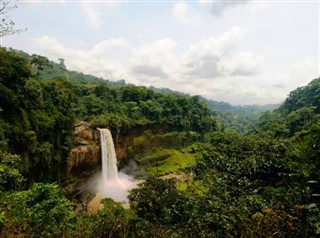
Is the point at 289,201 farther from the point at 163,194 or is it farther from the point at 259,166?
the point at 163,194

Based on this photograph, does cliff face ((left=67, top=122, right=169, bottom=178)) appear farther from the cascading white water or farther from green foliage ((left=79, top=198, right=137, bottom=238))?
green foliage ((left=79, top=198, right=137, bottom=238))

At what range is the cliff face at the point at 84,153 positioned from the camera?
24541 millimetres

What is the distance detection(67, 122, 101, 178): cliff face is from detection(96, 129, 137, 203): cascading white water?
648 mm

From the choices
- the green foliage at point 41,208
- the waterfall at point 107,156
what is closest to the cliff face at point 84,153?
the waterfall at point 107,156

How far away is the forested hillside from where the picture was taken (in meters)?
4.25

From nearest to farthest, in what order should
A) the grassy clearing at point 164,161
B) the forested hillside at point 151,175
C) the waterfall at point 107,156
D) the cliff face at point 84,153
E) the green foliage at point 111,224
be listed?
the forested hillside at point 151,175
the green foliage at point 111,224
the cliff face at point 84,153
the waterfall at point 107,156
the grassy clearing at point 164,161

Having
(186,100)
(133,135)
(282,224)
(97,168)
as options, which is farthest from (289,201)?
(186,100)

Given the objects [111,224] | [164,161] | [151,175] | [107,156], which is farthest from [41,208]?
[164,161]

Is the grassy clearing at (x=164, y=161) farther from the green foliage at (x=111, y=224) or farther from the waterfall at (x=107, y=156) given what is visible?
the green foliage at (x=111, y=224)

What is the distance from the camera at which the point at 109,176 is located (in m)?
30.8

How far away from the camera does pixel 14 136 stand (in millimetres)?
16344

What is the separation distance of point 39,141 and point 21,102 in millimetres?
2909

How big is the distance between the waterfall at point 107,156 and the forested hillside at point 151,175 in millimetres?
1511

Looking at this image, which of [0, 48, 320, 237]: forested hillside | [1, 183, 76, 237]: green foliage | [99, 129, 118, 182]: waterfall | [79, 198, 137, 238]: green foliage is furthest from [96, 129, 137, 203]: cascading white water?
[79, 198, 137, 238]: green foliage
